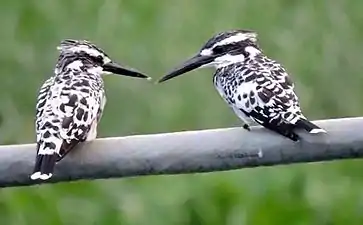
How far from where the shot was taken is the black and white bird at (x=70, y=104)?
1.87 meters

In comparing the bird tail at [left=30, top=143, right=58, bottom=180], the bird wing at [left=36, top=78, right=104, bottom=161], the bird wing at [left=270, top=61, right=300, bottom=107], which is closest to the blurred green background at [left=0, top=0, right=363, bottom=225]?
the bird wing at [left=270, top=61, right=300, bottom=107]

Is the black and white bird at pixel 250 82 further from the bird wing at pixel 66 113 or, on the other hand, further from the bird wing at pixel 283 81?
the bird wing at pixel 66 113

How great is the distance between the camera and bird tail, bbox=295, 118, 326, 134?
178 centimetres

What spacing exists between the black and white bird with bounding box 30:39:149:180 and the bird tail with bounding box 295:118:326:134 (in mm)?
368

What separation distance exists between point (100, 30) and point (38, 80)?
30cm

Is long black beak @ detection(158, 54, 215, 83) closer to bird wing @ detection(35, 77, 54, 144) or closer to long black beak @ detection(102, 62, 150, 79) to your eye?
long black beak @ detection(102, 62, 150, 79)

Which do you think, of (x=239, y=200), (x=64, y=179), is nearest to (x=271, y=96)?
(x=64, y=179)

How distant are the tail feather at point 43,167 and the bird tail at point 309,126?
1.45 feet

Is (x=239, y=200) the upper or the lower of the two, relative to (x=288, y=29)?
lower

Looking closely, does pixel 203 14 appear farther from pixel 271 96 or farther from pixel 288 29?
pixel 271 96

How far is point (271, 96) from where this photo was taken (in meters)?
2.18

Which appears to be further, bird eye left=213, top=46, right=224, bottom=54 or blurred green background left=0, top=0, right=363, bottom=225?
blurred green background left=0, top=0, right=363, bottom=225

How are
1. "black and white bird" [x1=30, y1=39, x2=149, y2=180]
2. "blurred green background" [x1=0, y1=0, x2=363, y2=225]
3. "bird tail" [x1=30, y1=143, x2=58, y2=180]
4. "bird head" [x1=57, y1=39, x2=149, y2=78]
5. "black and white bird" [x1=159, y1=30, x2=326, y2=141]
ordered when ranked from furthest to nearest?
"blurred green background" [x1=0, y1=0, x2=363, y2=225] → "bird head" [x1=57, y1=39, x2=149, y2=78] → "black and white bird" [x1=159, y1=30, x2=326, y2=141] → "black and white bird" [x1=30, y1=39, x2=149, y2=180] → "bird tail" [x1=30, y1=143, x2=58, y2=180]

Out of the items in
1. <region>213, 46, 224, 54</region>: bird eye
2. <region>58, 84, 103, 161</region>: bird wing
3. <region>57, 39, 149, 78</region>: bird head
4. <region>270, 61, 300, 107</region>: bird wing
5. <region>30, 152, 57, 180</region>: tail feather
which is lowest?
<region>30, 152, 57, 180</region>: tail feather
